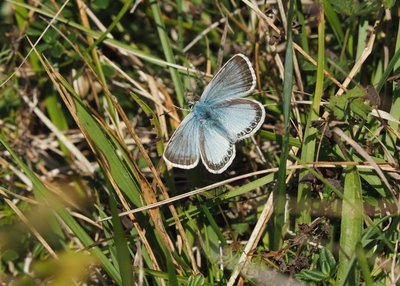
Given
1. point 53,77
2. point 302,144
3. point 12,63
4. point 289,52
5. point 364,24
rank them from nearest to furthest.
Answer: point 289,52, point 302,144, point 53,77, point 364,24, point 12,63

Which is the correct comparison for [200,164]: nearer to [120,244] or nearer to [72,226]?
[72,226]

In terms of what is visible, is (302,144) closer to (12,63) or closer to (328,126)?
(328,126)

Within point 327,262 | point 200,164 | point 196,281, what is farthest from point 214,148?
point 327,262

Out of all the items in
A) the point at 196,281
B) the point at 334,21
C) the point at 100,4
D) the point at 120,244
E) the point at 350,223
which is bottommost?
the point at 196,281

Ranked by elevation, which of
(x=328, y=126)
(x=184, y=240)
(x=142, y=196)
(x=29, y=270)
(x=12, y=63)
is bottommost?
(x=29, y=270)

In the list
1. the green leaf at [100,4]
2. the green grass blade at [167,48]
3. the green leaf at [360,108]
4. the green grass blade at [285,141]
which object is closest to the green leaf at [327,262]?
the green grass blade at [285,141]

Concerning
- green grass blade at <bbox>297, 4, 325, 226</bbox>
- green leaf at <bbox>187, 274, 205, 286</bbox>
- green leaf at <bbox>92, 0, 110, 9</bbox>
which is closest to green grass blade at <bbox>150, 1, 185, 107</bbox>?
green leaf at <bbox>92, 0, 110, 9</bbox>

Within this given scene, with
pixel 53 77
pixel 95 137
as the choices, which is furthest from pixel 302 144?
pixel 53 77

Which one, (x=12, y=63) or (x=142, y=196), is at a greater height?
(x=12, y=63)
